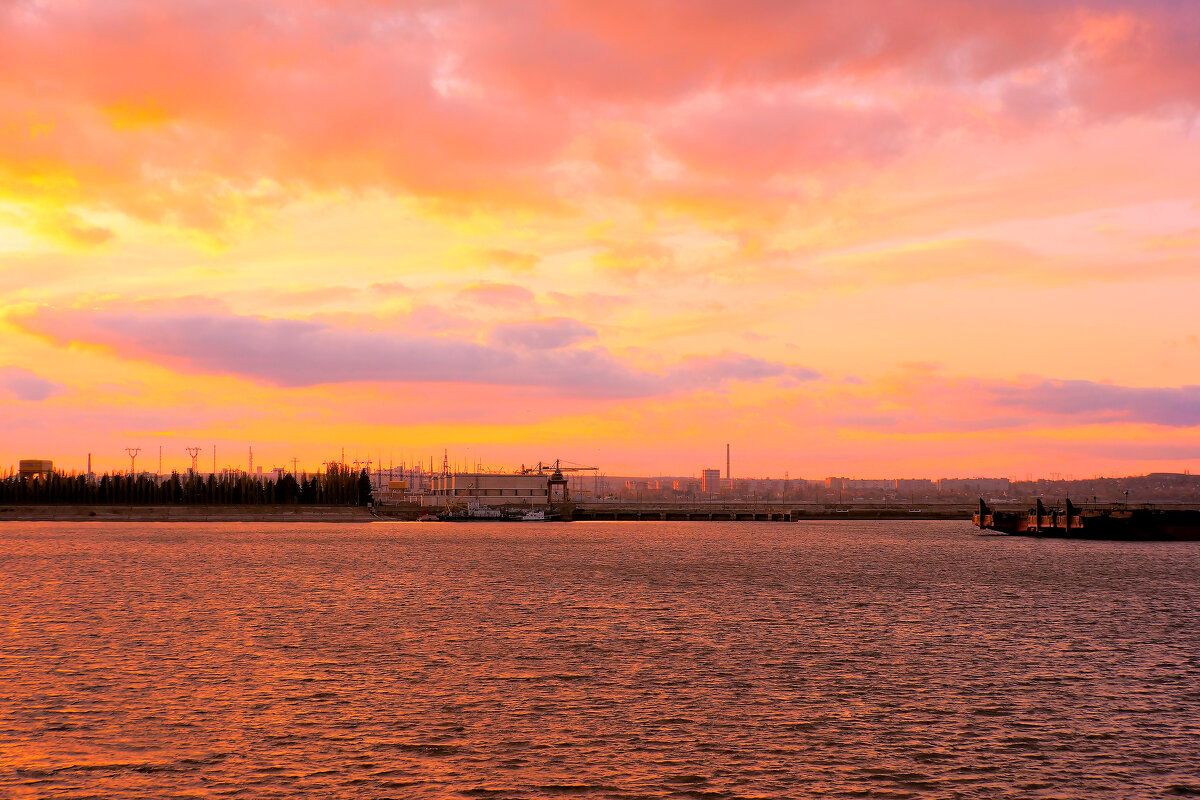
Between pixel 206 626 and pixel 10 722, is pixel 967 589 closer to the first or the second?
pixel 206 626

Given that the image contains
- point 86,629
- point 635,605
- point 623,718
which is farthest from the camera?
point 635,605

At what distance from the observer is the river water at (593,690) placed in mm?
26656

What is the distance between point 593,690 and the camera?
124 ft

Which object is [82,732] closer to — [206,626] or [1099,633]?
Result: [206,626]

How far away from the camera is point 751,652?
156 feet

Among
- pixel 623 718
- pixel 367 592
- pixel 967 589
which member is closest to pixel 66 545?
pixel 367 592

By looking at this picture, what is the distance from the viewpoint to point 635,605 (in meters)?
67.7

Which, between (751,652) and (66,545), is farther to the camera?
(66,545)

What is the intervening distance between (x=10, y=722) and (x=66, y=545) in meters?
124

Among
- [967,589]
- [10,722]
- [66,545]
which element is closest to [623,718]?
[10,722]

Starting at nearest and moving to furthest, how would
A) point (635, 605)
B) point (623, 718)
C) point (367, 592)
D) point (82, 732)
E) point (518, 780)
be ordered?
point (518, 780) → point (82, 732) → point (623, 718) → point (635, 605) → point (367, 592)

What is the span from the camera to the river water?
26.7 meters

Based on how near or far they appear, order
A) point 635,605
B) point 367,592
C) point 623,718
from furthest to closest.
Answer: point 367,592, point 635,605, point 623,718

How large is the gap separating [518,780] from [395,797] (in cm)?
331
